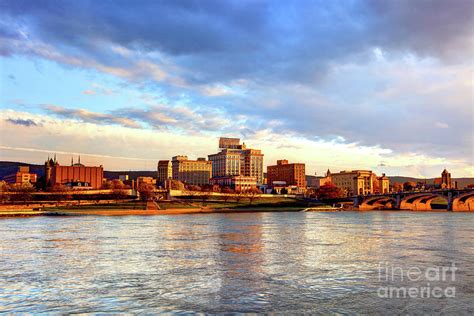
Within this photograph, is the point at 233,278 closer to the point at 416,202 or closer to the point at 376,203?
the point at 416,202

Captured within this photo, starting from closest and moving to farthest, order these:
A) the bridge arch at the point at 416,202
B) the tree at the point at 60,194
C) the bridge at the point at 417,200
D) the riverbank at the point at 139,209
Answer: the riverbank at the point at 139,209
the bridge at the point at 417,200
the bridge arch at the point at 416,202
the tree at the point at 60,194

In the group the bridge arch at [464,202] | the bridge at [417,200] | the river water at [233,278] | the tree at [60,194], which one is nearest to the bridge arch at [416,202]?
the bridge at [417,200]

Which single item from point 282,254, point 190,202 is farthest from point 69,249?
point 190,202

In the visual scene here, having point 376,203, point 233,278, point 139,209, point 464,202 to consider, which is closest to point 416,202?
point 464,202

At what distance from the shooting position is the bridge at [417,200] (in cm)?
15050

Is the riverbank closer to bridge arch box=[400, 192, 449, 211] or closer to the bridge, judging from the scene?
the bridge

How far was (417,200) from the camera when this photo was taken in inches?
6663

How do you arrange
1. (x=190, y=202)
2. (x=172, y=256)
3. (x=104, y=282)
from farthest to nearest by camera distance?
(x=190, y=202) → (x=172, y=256) → (x=104, y=282)

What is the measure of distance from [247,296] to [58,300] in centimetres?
750

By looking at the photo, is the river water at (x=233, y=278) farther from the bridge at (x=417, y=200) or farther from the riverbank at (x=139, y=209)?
the bridge at (x=417, y=200)

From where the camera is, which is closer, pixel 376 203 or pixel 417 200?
pixel 417 200

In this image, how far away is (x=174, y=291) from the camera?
2175cm

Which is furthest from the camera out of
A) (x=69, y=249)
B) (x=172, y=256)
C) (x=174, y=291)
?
(x=69, y=249)

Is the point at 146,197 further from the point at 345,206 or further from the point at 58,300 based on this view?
the point at 58,300
